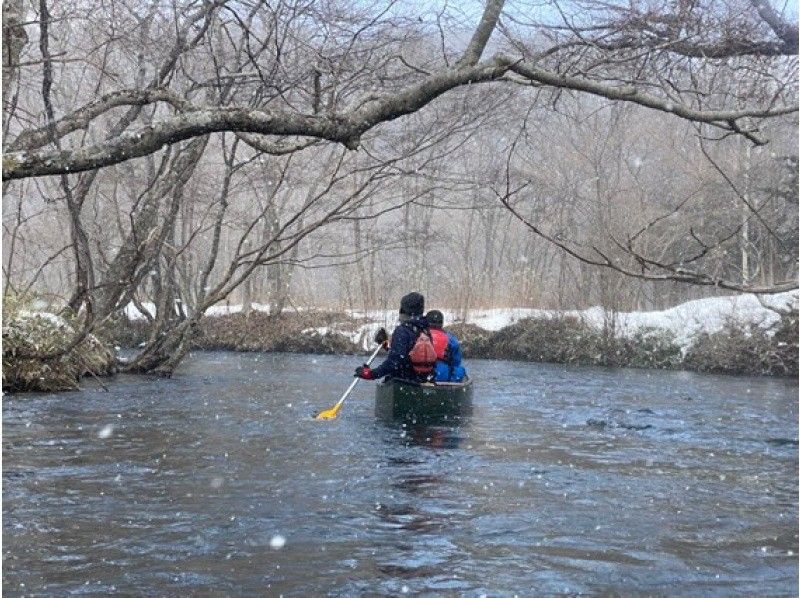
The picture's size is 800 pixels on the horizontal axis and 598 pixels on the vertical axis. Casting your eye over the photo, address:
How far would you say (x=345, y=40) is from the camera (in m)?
12.4

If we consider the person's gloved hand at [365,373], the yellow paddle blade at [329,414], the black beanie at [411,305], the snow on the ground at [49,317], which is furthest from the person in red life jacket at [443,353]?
the snow on the ground at [49,317]

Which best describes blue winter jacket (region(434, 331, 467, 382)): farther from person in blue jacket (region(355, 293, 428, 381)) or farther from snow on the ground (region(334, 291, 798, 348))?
snow on the ground (region(334, 291, 798, 348))

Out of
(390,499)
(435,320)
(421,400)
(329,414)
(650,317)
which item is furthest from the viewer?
(650,317)

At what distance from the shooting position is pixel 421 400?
11727 mm

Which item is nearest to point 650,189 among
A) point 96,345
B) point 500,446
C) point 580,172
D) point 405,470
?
point 580,172

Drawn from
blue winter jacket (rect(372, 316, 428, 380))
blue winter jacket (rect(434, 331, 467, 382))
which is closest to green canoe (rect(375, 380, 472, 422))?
blue winter jacket (rect(372, 316, 428, 380))

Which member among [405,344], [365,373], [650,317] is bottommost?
[365,373]

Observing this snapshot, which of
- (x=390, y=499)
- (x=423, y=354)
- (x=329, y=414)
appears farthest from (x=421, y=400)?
(x=390, y=499)

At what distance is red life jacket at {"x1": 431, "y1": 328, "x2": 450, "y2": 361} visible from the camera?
39.6 feet

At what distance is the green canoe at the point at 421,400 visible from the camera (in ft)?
38.1

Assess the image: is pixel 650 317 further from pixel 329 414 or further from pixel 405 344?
pixel 405 344

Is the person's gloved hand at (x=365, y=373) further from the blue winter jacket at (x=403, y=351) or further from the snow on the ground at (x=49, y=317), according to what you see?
the snow on the ground at (x=49, y=317)

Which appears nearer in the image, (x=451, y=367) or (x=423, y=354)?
(x=423, y=354)

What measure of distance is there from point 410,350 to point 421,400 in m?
0.61
